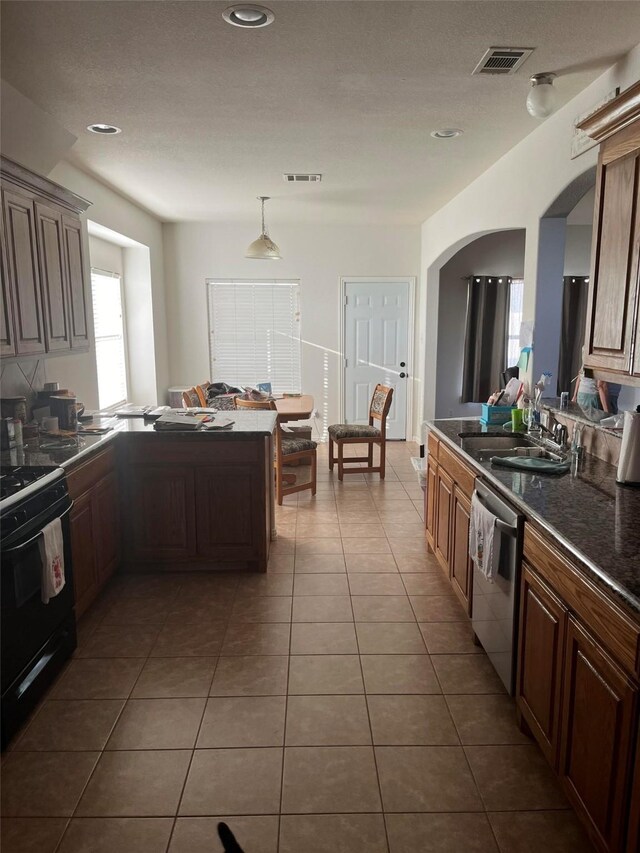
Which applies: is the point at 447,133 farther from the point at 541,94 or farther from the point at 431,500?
the point at 431,500

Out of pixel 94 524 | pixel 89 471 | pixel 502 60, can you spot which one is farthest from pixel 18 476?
pixel 502 60

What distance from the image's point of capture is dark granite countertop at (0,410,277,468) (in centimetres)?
296

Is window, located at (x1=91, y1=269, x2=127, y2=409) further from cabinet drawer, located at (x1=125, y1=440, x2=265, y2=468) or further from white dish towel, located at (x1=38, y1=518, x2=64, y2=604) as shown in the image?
white dish towel, located at (x1=38, y1=518, x2=64, y2=604)

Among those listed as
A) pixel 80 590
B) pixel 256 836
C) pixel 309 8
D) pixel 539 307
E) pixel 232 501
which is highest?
pixel 309 8

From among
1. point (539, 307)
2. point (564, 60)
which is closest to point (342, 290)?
point (539, 307)

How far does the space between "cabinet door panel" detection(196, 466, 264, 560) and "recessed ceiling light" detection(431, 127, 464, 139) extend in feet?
7.62

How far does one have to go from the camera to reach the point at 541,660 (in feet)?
6.57

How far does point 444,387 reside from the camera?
7836 millimetres

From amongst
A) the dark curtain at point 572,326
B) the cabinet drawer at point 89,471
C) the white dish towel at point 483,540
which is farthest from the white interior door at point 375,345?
the white dish towel at point 483,540

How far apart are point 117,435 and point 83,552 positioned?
0.76 meters

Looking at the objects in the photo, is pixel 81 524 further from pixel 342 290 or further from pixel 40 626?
pixel 342 290

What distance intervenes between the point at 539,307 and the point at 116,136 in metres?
2.81

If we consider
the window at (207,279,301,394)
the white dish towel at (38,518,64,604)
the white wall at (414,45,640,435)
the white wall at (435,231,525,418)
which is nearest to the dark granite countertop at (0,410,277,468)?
the white dish towel at (38,518,64,604)

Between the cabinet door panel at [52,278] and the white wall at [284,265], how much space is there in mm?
3731
